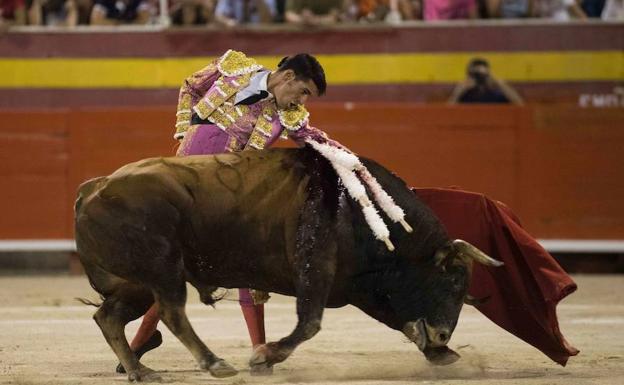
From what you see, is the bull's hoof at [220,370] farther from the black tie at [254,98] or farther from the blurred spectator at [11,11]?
the blurred spectator at [11,11]

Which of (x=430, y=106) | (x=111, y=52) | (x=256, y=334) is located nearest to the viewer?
(x=256, y=334)

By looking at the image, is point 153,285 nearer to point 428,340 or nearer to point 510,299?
point 428,340

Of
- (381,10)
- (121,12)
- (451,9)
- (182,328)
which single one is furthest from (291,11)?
(182,328)

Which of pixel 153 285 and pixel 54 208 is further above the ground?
pixel 153 285

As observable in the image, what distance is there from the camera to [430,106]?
9406 millimetres

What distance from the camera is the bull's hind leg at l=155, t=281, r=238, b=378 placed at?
4.95m

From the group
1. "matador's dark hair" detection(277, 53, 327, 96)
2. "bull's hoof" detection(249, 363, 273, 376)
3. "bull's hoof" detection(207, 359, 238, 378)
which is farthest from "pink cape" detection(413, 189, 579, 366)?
"bull's hoof" detection(207, 359, 238, 378)

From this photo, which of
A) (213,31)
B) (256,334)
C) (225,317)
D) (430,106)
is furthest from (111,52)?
(256,334)

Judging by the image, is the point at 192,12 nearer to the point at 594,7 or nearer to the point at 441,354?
the point at 594,7

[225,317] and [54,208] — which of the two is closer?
[225,317]

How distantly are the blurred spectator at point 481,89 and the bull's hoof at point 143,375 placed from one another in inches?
185

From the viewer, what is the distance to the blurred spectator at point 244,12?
998cm

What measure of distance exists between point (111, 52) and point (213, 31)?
28.9 inches

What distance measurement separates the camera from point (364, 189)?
205 inches
